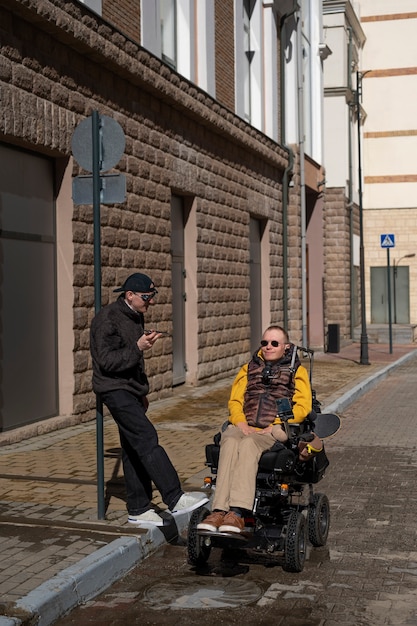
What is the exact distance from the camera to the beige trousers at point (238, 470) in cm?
612

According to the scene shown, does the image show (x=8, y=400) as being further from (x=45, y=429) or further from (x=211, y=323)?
(x=211, y=323)

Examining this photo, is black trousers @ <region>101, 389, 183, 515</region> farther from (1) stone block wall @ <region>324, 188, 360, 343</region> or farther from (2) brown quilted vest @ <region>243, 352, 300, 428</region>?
(1) stone block wall @ <region>324, 188, 360, 343</region>

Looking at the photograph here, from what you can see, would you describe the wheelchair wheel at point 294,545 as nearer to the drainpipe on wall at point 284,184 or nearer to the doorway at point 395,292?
the drainpipe on wall at point 284,184

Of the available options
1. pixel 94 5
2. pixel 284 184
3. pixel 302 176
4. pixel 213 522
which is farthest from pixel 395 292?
pixel 213 522

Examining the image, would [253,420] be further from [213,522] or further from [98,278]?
[98,278]

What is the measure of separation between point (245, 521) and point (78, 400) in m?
6.60

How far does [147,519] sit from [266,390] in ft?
3.98

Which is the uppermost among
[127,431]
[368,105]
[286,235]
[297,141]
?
[368,105]

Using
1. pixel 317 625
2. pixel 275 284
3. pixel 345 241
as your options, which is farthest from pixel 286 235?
pixel 317 625

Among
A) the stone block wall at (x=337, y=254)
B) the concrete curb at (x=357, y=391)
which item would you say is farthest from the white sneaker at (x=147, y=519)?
the stone block wall at (x=337, y=254)

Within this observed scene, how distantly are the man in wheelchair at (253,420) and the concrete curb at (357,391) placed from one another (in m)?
7.09

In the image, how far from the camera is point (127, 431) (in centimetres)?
705

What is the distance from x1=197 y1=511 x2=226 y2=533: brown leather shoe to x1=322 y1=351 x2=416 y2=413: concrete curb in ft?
25.9

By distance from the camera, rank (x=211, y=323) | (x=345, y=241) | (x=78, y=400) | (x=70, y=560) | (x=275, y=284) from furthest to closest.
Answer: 1. (x=345, y=241)
2. (x=275, y=284)
3. (x=211, y=323)
4. (x=78, y=400)
5. (x=70, y=560)
